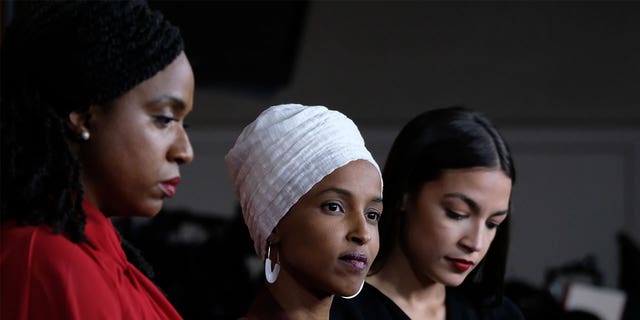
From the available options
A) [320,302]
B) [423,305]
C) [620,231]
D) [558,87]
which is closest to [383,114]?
[558,87]

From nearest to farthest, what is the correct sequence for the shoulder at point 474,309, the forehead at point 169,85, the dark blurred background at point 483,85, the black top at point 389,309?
the forehead at point 169,85, the black top at point 389,309, the shoulder at point 474,309, the dark blurred background at point 483,85

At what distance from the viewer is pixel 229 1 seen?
16.1 feet

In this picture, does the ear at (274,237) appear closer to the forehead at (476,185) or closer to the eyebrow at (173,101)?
the eyebrow at (173,101)

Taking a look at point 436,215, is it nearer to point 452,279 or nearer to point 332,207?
point 452,279

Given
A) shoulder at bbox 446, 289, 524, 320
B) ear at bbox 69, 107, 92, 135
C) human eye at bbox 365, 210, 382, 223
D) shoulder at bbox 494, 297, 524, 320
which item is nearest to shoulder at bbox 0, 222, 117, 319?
A: ear at bbox 69, 107, 92, 135

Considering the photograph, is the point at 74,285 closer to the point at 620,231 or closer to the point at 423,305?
the point at 423,305

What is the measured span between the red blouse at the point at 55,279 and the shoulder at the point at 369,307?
0.42 meters

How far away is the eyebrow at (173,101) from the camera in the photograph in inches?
47.5

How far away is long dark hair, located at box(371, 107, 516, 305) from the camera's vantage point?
5.16ft

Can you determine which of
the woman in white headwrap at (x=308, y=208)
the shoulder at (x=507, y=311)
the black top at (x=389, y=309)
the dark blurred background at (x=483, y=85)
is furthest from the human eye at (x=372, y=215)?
the dark blurred background at (x=483, y=85)

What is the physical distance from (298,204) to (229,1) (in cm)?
376

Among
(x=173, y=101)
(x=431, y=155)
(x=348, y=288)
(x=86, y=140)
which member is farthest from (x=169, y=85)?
(x=431, y=155)

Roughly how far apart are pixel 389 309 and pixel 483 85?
12.4 ft

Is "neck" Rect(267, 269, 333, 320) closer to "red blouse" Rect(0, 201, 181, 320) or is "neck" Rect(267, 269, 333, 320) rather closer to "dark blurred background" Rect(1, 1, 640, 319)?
"red blouse" Rect(0, 201, 181, 320)
